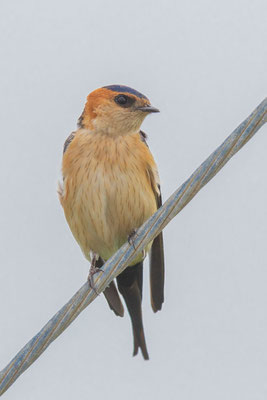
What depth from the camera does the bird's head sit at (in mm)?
6363

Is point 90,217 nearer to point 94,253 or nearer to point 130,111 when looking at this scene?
point 94,253

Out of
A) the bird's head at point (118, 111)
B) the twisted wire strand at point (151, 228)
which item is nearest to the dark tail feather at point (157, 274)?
the bird's head at point (118, 111)

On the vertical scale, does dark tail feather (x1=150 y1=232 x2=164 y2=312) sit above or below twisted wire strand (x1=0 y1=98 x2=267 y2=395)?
below

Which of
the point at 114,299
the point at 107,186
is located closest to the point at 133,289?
the point at 114,299

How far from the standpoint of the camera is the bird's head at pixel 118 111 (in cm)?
636

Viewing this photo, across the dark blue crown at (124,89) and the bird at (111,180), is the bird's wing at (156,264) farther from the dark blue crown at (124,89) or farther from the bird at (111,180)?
the dark blue crown at (124,89)

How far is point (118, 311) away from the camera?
21.9ft

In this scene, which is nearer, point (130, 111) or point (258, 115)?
point (258, 115)

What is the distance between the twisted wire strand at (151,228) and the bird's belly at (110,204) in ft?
4.61

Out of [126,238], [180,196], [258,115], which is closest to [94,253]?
[126,238]

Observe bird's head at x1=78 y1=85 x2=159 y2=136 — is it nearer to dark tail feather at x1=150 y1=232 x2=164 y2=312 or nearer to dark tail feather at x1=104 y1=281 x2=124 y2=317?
dark tail feather at x1=150 y1=232 x2=164 y2=312

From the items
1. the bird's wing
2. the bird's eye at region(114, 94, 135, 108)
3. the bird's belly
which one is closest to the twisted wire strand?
the bird's belly

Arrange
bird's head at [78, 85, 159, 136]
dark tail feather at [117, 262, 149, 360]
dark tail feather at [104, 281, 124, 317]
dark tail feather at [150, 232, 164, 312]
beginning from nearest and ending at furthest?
bird's head at [78, 85, 159, 136] → dark tail feather at [150, 232, 164, 312] → dark tail feather at [104, 281, 124, 317] → dark tail feather at [117, 262, 149, 360]

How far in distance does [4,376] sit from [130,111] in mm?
2840
